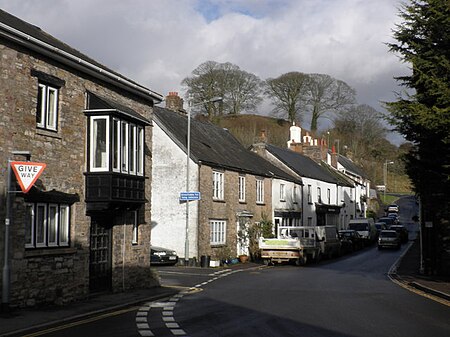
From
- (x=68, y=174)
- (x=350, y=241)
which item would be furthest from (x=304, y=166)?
(x=68, y=174)

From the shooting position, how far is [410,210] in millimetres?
93062

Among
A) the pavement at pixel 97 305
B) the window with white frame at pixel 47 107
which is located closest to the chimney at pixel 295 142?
the pavement at pixel 97 305

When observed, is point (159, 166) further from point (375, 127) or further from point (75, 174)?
point (375, 127)

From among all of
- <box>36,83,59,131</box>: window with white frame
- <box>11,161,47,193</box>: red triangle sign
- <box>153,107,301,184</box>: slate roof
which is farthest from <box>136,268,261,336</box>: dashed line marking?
<box>153,107,301,184</box>: slate roof

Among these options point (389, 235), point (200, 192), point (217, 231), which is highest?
point (200, 192)

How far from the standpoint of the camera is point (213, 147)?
38.8 m

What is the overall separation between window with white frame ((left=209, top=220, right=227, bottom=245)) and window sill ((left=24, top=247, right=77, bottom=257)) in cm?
1777

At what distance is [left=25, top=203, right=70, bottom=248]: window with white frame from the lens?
1523cm

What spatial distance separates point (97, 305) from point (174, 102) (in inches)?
1037

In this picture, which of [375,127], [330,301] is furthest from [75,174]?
[375,127]

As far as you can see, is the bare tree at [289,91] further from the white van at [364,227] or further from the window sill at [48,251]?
the window sill at [48,251]

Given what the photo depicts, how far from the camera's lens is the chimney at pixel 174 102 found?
40.9 meters

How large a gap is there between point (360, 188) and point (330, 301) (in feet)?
202

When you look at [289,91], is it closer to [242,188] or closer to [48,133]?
[242,188]
